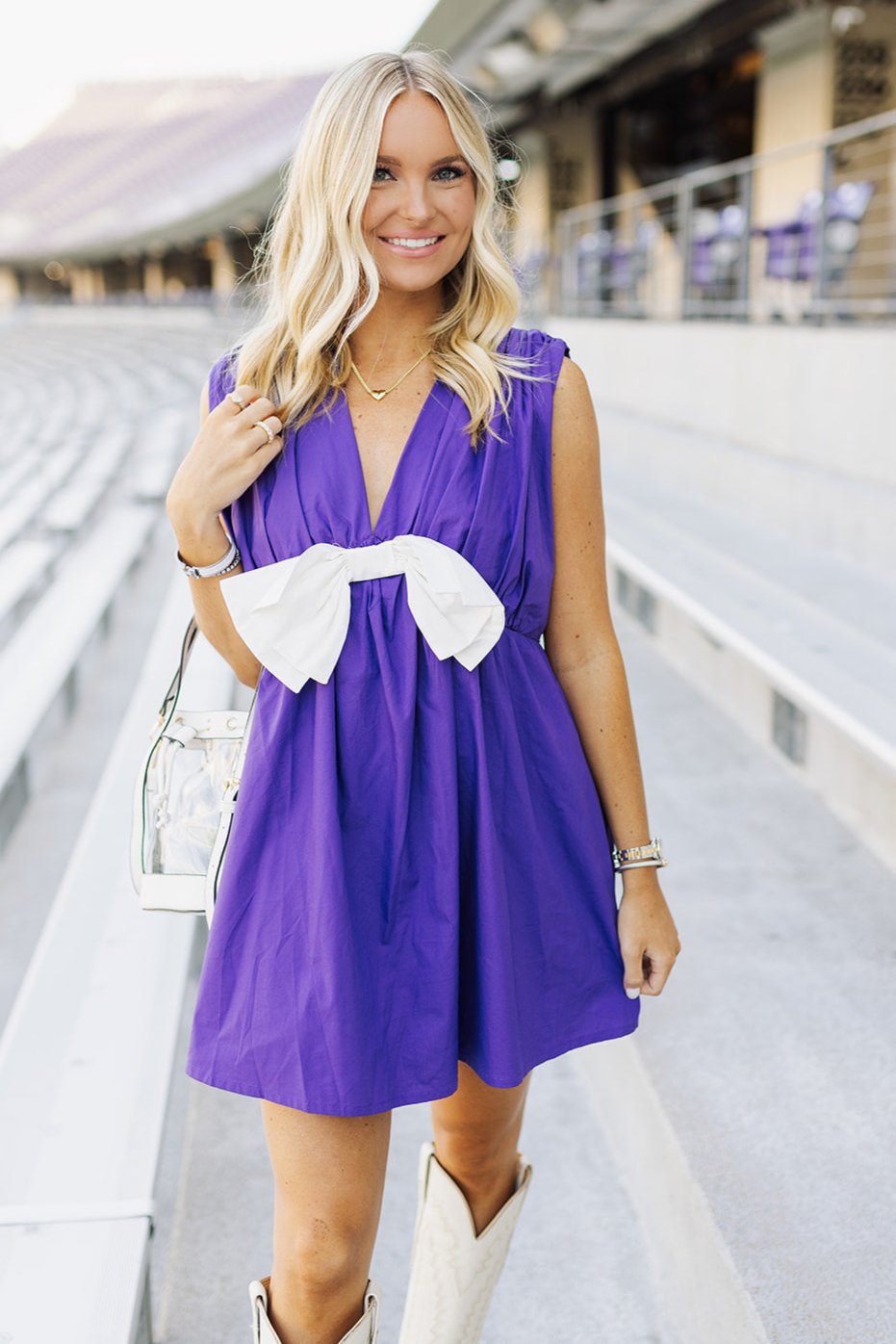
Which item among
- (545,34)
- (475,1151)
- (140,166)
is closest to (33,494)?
(545,34)

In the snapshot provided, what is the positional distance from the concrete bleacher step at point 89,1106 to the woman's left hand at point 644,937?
72cm

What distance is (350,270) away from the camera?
1.31 meters

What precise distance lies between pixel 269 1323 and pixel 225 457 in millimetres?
869

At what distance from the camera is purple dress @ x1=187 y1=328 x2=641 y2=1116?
4.07ft

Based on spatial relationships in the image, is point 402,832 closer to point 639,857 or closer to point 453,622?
point 453,622

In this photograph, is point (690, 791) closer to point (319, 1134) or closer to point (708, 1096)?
point (708, 1096)

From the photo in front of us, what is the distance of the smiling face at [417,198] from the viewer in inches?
51.2

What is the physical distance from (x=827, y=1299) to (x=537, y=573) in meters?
0.95

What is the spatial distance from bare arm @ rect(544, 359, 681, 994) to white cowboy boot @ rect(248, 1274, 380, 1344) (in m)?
0.42

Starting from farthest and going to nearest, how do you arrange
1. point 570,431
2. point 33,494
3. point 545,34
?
point 545,34 → point 33,494 → point 570,431

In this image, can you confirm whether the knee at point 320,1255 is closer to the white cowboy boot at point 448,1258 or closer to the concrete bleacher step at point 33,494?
the white cowboy boot at point 448,1258

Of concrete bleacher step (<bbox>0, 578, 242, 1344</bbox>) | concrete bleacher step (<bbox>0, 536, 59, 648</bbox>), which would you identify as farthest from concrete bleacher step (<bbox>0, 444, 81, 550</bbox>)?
concrete bleacher step (<bbox>0, 578, 242, 1344</bbox>)

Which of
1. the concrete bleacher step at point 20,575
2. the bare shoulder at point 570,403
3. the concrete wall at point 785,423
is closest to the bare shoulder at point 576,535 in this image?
the bare shoulder at point 570,403

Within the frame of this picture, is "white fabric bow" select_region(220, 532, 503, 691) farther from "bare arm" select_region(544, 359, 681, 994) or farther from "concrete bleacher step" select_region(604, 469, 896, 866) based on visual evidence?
"concrete bleacher step" select_region(604, 469, 896, 866)
